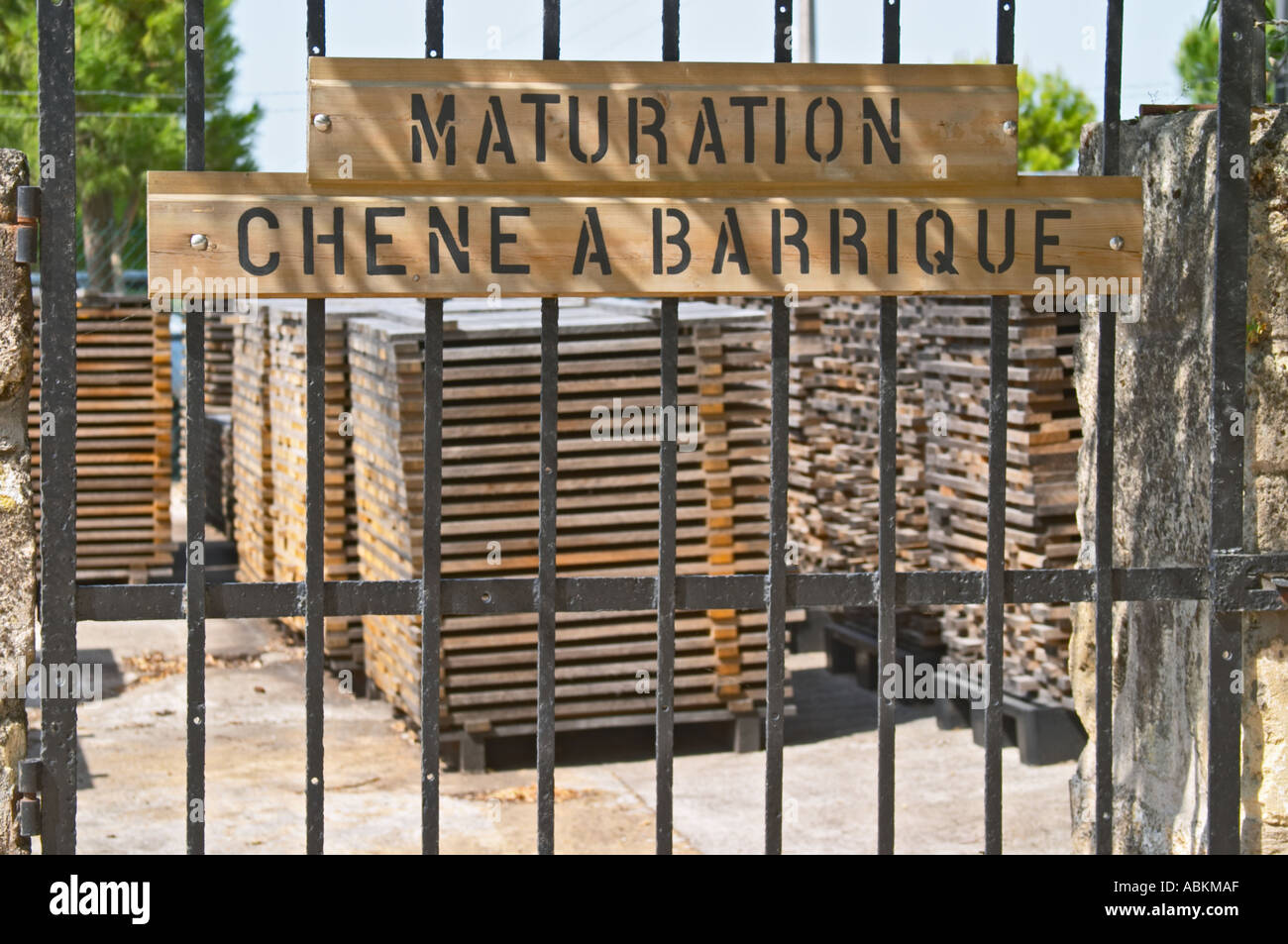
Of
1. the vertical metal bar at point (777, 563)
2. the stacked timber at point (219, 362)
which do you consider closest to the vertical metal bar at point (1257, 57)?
the vertical metal bar at point (777, 563)

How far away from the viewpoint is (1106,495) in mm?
3609

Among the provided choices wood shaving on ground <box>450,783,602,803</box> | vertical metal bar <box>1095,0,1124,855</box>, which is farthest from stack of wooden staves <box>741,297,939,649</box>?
vertical metal bar <box>1095,0,1124,855</box>

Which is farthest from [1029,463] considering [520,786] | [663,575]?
[663,575]

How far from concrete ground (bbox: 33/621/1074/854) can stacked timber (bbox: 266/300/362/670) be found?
2.36 feet

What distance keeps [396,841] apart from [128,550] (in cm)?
727

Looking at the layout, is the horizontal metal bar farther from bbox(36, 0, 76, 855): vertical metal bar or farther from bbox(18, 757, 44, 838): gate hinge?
bbox(18, 757, 44, 838): gate hinge

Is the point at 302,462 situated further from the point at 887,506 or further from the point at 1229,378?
the point at 1229,378

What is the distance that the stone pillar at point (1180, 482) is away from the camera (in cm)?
370

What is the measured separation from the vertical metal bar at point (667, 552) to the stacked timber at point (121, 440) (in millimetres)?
11170

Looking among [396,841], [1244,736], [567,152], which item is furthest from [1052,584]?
[396,841]

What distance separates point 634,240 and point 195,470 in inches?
42.5

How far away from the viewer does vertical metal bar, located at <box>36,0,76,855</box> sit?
10.5 ft

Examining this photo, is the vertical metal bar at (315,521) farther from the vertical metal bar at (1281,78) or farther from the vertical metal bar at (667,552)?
the vertical metal bar at (1281,78)

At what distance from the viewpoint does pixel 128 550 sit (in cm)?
1416
